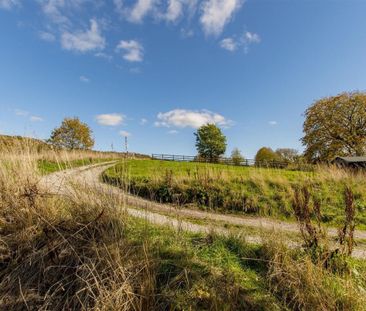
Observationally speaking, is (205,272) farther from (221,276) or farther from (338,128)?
(338,128)

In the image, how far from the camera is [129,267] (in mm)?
3330

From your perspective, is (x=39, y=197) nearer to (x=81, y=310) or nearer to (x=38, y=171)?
(x=38, y=171)

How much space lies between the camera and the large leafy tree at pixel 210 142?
5903cm

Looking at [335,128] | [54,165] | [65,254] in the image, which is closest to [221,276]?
[65,254]

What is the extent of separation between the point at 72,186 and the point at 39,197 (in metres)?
0.51

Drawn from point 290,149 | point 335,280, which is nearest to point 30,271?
point 335,280

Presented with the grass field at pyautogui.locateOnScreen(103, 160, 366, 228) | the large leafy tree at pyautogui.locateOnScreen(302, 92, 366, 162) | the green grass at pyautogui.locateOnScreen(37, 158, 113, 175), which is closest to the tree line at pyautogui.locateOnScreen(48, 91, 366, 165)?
the large leafy tree at pyautogui.locateOnScreen(302, 92, 366, 162)

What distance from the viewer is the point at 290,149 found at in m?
73.2

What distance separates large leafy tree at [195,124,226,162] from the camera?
194ft

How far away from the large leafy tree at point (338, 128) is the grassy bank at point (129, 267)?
35.2m

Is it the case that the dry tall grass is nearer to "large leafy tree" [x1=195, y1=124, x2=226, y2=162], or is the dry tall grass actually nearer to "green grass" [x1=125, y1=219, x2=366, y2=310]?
"green grass" [x1=125, y1=219, x2=366, y2=310]

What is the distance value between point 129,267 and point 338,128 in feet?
124

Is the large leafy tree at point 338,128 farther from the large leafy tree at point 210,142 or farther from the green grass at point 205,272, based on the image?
the green grass at point 205,272

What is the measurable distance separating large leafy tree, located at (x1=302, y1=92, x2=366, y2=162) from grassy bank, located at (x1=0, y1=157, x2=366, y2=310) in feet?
116
